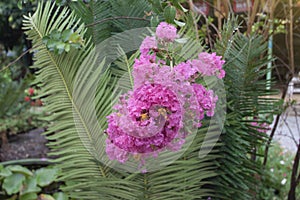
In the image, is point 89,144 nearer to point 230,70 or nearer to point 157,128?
point 157,128

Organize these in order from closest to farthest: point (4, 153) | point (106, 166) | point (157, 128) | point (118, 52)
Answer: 1. point (157, 128)
2. point (106, 166)
3. point (118, 52)
4. point (4, 153)

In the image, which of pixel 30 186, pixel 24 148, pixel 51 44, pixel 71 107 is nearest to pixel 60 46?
pixel 51 44

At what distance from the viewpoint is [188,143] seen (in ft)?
2.91

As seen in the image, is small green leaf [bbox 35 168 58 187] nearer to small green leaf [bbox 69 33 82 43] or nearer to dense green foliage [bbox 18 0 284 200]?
dense green foliage [bbox 18 0 284 200]

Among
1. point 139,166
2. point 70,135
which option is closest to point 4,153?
point 70,135

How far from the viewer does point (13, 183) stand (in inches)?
66.2

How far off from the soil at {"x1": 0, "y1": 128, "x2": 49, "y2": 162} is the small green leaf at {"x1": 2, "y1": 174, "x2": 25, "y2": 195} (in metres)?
1.37

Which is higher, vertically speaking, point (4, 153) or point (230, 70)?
point (4, 153)

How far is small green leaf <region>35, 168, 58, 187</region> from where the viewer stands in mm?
1719

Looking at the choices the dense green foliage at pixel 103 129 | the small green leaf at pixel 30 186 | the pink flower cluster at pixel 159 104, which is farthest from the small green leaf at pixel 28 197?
the pink flower cluster at pixel 159 104

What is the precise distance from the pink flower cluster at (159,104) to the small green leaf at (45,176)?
1.09 m

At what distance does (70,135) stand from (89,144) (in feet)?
0.26

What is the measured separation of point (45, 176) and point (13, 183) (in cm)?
15

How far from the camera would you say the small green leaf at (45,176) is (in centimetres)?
172
